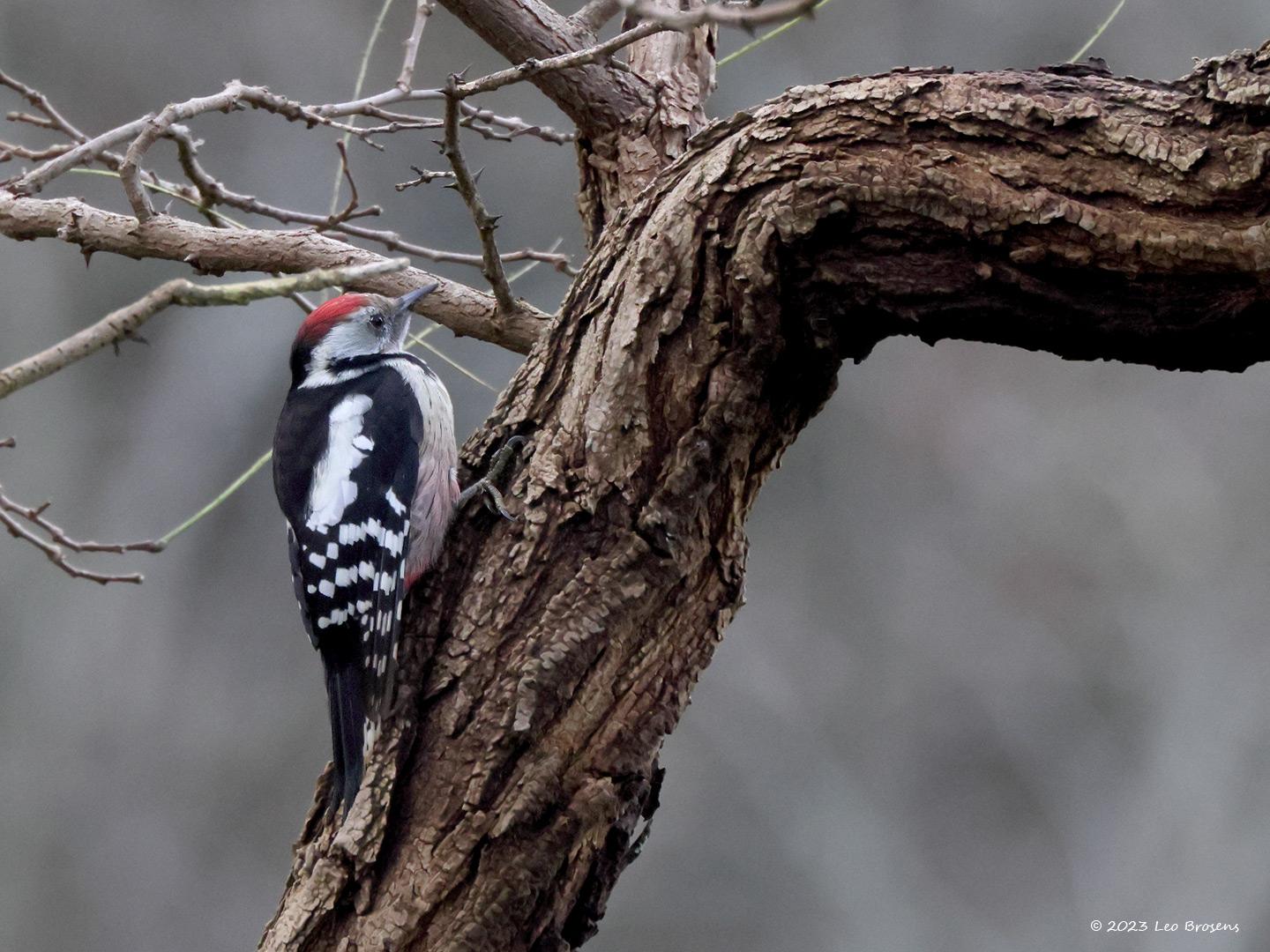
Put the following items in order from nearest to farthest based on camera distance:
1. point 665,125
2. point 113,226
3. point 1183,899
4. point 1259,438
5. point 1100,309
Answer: point 1100,309 < point 113,226 < point 665,125 < point 1183,899 < point 1259,438

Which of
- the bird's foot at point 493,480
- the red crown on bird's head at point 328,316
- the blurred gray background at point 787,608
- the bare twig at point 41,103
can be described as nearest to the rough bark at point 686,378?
the bird's foot at point 493,480

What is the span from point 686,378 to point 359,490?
41.6 inches

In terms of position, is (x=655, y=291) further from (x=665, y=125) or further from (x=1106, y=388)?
(x=1106, y=388)

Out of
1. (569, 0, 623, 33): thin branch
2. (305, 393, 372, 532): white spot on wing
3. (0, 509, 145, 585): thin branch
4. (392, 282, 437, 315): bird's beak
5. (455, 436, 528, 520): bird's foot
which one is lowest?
(0, 509, 145, 585): thin branch

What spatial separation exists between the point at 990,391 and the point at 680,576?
4.23 m

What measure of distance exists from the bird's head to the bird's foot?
3.39 feet

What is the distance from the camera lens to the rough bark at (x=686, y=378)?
5.20 ft

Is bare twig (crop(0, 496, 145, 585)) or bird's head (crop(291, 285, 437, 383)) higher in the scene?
bird's head (crop(291, 285, 437, 383))

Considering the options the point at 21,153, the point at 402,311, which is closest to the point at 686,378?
the point at 402,311

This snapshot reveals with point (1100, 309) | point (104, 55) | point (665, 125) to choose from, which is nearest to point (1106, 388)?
point (665, 125)

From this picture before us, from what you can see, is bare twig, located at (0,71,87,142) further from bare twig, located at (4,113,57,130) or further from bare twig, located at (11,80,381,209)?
bare twig, located at (11,80,381,209)

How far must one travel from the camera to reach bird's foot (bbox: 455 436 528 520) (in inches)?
79.7

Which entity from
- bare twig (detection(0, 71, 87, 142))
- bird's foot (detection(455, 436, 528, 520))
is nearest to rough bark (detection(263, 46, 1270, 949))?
bird's foot (detection(455, 436, 528, 520))

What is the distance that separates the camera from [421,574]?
2.19m
